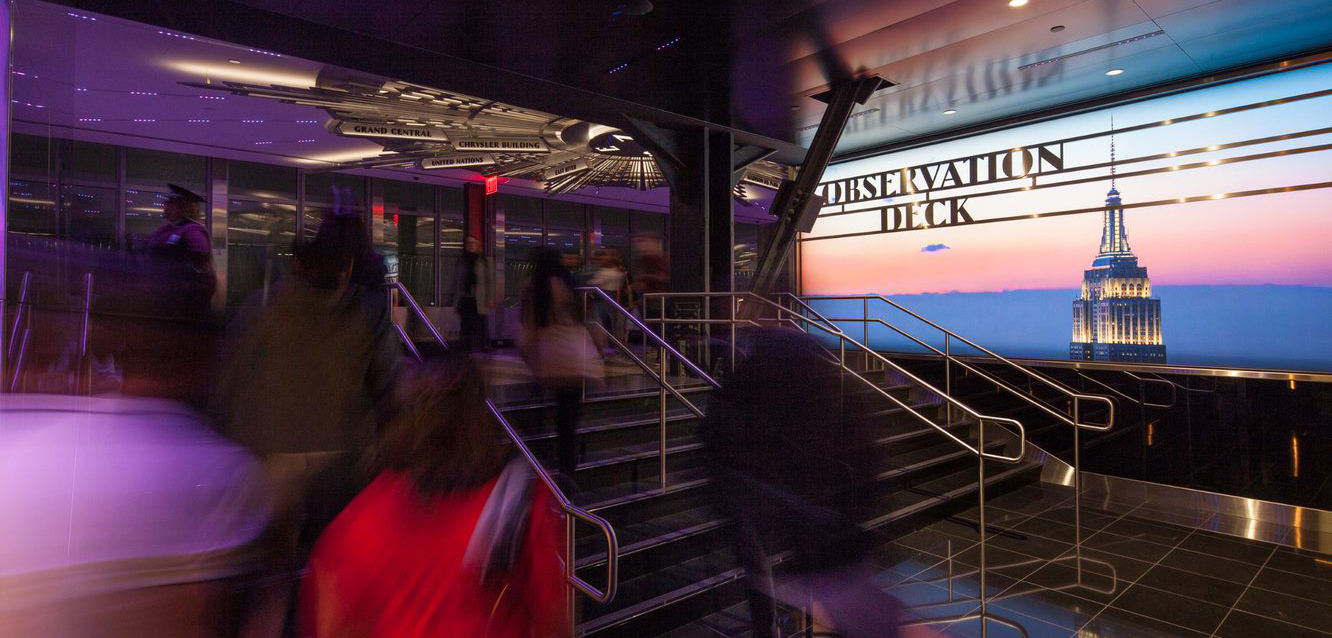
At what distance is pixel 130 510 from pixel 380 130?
724 centimetres

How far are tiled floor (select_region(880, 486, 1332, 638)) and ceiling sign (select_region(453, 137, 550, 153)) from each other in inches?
287

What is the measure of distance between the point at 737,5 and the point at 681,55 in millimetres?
855

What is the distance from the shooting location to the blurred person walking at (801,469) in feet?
6.17

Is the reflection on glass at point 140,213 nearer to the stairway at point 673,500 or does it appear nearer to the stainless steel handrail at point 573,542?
the stairway at point 673,500

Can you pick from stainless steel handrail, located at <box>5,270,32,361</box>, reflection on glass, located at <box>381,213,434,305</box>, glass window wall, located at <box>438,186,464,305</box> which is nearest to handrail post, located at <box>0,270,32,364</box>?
stainless steel handrail, located at <box>5,270,32,361</box>

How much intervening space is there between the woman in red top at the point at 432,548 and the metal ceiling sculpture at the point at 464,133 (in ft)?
20.6

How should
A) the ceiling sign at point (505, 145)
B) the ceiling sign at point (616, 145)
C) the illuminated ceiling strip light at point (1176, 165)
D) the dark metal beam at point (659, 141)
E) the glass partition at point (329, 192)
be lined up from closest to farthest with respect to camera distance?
1. the illuminated ceiling strip light at point (1176, 165)
2. the dark metal beam at point (659, 141)
3. the ceiling sign at point (616, 145)
4. the ceiling sign at point (505, 145)
5. the glass partition at point (329, 192)

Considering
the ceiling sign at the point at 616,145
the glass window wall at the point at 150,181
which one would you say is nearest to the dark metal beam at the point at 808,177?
the ceiling sign at the point at 616,145

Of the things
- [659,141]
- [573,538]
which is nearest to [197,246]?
[573,538]

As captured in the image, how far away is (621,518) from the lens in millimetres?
3664

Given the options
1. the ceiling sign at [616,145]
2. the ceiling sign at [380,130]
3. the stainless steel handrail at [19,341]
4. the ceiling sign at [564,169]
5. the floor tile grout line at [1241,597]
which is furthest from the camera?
the ceiling sign at [564,169]

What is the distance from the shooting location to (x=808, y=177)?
6602 mm

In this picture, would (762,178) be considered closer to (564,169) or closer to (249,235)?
(564,169)

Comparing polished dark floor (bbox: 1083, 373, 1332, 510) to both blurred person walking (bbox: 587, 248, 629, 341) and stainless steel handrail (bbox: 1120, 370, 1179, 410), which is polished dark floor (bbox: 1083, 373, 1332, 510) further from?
blurred person walking (bbox: 587, 248, 629, 341)
